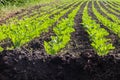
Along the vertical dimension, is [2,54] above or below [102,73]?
above

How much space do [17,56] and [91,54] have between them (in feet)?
5.06

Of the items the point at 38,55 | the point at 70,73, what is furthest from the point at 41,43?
the point at 70,73

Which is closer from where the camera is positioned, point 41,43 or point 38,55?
point 38,55

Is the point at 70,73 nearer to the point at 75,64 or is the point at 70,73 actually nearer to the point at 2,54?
the point at 75,64

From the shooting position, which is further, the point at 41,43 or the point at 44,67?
the point at 41,43

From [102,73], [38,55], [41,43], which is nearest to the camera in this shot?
[102,73]

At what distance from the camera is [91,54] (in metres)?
7.81

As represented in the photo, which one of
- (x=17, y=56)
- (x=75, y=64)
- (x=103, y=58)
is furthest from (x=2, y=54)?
(x=103, y=58)

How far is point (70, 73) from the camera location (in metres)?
7.30

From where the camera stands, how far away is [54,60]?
7516mm

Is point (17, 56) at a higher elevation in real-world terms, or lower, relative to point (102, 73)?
higher

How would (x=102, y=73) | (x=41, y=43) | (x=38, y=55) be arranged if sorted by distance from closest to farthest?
1. (x=102, y=73)
2. (x=38, y=55)
3. (x=41, y=43)

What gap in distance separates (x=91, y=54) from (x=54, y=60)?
0.83 metres

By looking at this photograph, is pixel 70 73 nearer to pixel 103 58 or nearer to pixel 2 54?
pixel 103 58
